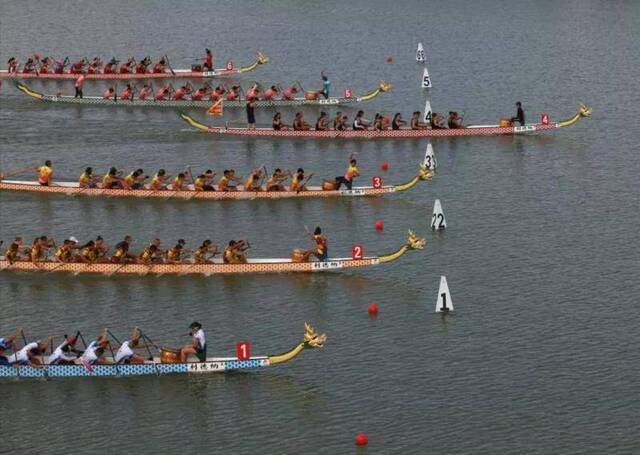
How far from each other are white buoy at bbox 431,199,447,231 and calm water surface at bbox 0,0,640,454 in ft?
1.59

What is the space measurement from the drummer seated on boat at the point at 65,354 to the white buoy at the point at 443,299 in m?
12.2

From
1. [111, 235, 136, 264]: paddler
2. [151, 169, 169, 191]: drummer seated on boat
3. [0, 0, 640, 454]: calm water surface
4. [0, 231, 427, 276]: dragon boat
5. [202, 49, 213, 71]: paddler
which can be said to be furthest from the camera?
[202, 49, 213, 71]: paddler

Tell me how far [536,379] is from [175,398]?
10812 millimetres

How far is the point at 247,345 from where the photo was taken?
38.5 meters

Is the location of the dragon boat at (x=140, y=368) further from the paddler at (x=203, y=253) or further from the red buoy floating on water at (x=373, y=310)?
the paddler at (x=203, y=253)

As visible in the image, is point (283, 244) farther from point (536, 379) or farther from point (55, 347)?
point (536, 379)

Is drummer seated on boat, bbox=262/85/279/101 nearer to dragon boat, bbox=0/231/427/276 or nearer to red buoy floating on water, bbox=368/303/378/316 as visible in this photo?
dragon boat, bbox=0/231/427/276

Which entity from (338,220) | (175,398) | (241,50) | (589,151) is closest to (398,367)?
(175,398)

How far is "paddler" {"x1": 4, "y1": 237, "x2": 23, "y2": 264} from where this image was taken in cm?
4781

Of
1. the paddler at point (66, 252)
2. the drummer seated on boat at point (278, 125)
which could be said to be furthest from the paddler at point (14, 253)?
the drummer seated on boat at point (278, 125)

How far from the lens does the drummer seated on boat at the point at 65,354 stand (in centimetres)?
3884

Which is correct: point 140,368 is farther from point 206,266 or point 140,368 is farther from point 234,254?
point 234,254

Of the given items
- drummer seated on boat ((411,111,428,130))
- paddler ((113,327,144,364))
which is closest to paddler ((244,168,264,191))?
drummer seated on boat ((411,111,428,130))

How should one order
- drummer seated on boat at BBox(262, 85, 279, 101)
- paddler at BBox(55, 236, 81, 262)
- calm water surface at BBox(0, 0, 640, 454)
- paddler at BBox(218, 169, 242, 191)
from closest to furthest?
calm water surface at BBox(0, 0, 640, 454)
paddler at BBox(55, 236, 81, 262)
paddler at BBox(218, 169, 242, 191)
drummer seated on boat at BBox(262, 85, 279, 101)
